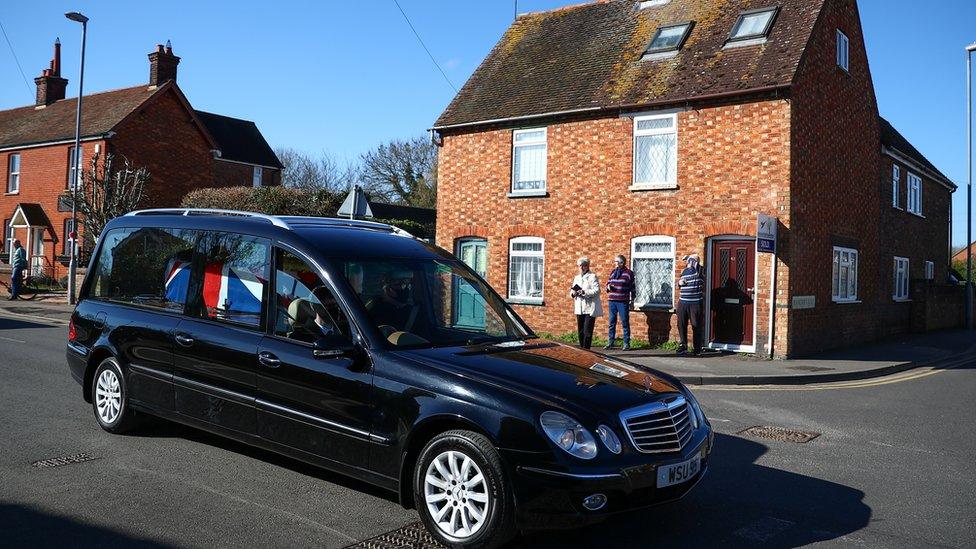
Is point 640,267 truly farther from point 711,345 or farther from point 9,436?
point 9,436

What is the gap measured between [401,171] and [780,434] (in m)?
44.8

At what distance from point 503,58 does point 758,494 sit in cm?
1750

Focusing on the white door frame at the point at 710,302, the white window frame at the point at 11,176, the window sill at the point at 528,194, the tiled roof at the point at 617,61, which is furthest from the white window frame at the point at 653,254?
the white window frame at the point at 11,176

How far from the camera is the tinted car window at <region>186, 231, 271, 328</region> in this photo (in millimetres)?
5785

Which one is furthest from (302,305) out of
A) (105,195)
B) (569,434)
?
(105,195)

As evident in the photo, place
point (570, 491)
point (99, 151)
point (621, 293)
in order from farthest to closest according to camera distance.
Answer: point (99, 151), point (621, 293), point (570, 491)

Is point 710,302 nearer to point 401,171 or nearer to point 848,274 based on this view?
point 848,274

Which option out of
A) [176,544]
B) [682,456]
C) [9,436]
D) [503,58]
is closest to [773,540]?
[682,456]

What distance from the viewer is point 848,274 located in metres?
18.5

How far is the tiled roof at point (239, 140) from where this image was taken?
129ft

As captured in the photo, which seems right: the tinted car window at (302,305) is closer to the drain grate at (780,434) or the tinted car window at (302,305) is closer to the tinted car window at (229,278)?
the tinted car window at (229,278)

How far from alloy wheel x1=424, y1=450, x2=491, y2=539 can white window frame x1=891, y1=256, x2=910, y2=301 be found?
20.8 metres

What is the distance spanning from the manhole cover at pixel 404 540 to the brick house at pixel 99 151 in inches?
1218

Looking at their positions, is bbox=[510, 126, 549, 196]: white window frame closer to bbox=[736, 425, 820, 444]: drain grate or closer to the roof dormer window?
the roof dormer window
